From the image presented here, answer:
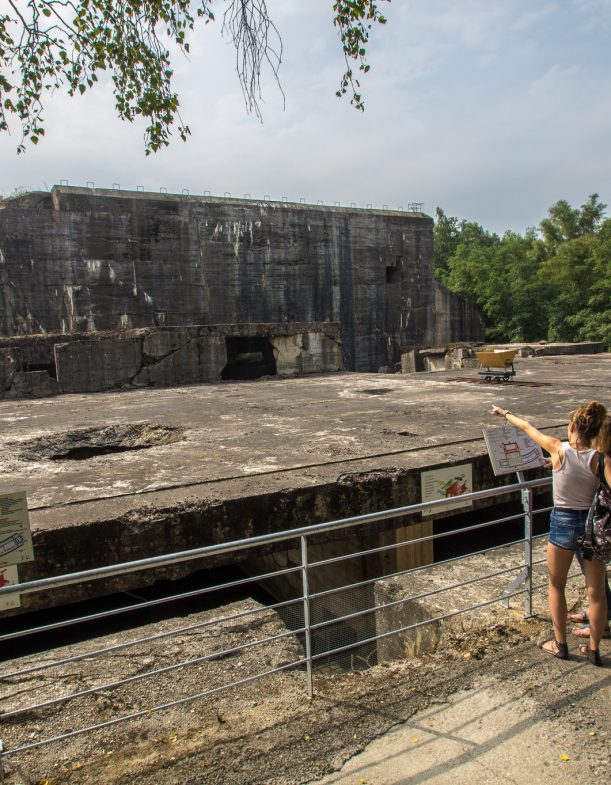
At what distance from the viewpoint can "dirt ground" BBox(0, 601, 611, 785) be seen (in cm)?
210

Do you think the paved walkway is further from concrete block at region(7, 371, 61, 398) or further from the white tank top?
concrete block at region(7, 371, 61, 398)

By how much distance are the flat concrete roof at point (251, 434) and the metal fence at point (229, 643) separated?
519 millimetres

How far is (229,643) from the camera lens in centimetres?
398

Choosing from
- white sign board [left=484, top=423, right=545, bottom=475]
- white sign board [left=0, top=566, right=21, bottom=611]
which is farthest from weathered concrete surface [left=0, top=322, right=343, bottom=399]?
white sign board [left=484, top=423, right=545, bottom=475]

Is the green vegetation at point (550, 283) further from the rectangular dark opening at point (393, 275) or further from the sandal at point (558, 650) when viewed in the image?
the sandal at point (558, 650)

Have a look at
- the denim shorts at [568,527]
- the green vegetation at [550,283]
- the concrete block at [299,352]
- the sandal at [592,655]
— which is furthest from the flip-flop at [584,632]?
the green vegetation at [550,283]

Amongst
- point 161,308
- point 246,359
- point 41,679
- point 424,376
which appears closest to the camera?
point 41,679

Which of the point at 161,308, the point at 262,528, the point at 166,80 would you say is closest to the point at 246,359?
the point at 161,308

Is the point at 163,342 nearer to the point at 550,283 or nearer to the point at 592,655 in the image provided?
the point at 592,655

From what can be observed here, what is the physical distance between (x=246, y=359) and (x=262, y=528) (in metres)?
Answer: 11.8

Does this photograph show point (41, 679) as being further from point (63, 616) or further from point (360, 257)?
point (360, 257)

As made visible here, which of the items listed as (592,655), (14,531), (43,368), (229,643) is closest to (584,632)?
(592,655)

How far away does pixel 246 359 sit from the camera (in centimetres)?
1548

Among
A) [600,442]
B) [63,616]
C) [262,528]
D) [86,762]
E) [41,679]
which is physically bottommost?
[63,616]
